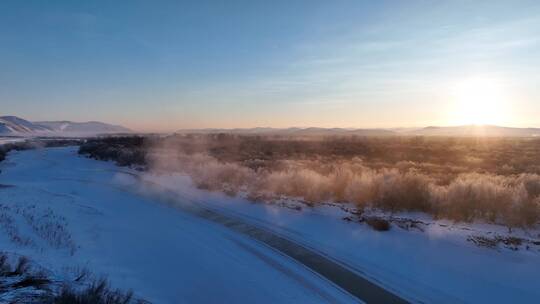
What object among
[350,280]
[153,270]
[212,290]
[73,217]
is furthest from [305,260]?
[73,217]

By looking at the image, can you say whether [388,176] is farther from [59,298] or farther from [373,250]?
[59,298]

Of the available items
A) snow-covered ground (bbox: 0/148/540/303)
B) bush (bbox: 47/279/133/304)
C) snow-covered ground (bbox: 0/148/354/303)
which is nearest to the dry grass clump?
snow-covered ground (bbox: 0/148/540/303)

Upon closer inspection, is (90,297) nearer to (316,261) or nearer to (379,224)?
(316,261)

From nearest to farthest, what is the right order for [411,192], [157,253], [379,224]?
[157,253], [379,224], [411,192]

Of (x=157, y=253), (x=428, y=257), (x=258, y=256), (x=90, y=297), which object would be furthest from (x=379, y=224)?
(x=90, y=297)

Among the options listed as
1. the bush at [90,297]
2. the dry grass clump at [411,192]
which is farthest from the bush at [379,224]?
the bush at [90,297]

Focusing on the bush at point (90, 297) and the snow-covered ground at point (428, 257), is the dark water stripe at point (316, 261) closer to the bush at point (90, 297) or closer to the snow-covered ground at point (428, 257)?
the snow-covered ground at point (428, 257)
